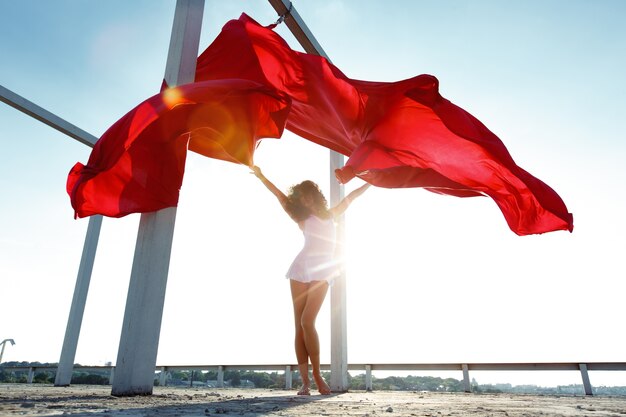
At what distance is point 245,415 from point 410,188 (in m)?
2.43

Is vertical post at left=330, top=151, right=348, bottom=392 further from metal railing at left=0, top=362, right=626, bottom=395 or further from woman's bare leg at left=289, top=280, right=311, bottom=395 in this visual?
woman's bare leg at left=289, top=280, right=311, bottom=395

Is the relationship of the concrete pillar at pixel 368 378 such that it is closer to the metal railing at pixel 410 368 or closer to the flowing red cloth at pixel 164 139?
the metal railing at pixel 410 368

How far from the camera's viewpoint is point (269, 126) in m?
3.18

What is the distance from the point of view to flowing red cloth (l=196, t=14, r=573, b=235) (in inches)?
117

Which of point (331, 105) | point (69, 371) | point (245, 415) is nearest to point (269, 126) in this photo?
point (331, 105)

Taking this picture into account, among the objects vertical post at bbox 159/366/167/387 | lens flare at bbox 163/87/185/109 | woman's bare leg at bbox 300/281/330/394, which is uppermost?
lens flare at bbox 163/87/185/109

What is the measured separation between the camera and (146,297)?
7.32 feet

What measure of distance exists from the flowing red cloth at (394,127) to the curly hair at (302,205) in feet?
1.36

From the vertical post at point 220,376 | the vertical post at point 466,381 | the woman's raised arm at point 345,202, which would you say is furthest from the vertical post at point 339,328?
the vertical post at point 220,376

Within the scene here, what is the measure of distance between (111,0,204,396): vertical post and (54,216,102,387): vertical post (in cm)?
347

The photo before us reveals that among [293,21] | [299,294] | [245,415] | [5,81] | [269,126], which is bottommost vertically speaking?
[245,415]

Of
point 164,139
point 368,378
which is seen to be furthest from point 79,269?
point 368,378

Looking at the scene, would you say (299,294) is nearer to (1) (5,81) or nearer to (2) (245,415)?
(2) (245,415)

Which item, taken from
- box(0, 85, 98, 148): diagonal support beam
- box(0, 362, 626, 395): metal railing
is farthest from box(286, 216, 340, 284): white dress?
box(0, 85, 98, 148): diagonal support beam
